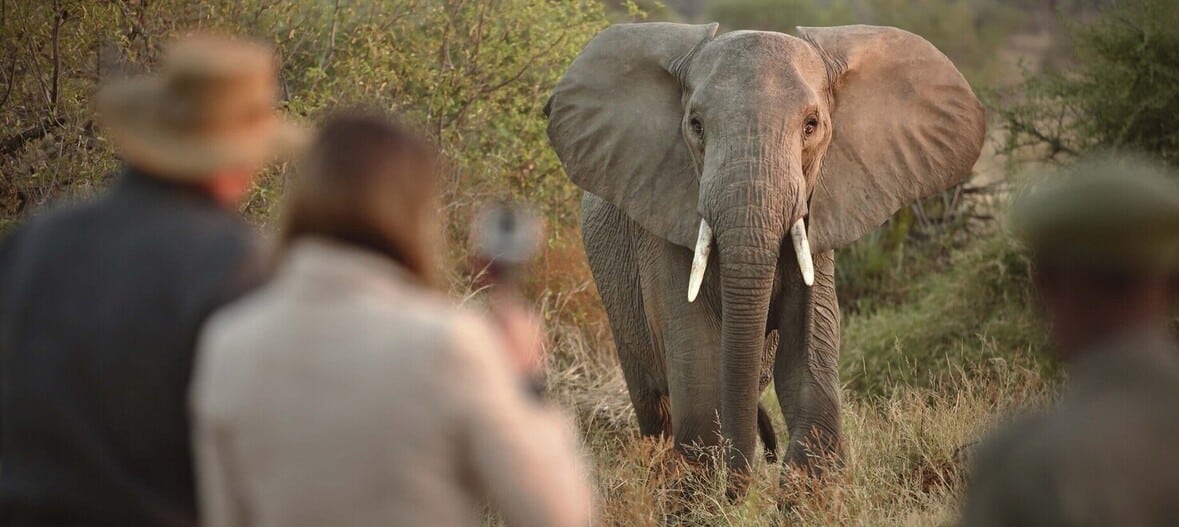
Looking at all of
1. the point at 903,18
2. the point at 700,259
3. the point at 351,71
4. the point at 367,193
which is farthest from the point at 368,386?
the point at 903,18

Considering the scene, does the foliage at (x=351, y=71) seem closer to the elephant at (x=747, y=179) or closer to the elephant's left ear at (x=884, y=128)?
the elephant at (x=747, y=179)

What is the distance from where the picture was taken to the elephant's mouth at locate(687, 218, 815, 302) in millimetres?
6191

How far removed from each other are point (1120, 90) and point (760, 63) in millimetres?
4622

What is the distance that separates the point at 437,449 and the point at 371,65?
659 centimetres

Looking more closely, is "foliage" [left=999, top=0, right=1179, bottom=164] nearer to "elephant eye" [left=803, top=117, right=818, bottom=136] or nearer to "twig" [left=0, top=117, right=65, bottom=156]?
"elephant eye" [left=803, top=117, right=818, bottom=136]

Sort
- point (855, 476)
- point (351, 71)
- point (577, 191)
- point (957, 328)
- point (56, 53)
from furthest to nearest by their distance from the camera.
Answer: point (577, 191) < point (957, 328) < point (351, 71) < point (56, 53) < point (855, 476)

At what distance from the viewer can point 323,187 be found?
244 centimetres

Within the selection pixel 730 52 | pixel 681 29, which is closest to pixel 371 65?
pixel 681 29

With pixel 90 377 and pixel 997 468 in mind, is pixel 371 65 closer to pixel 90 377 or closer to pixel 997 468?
pixel 90 377

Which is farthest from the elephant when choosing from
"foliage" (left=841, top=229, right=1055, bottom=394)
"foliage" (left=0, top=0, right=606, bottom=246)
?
"foliage" (left=841, top=229, right=1055, bottom=394)

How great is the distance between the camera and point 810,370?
6445 mm

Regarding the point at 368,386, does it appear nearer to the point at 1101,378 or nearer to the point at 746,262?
the point at 1101,378

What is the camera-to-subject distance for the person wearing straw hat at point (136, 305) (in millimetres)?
2809

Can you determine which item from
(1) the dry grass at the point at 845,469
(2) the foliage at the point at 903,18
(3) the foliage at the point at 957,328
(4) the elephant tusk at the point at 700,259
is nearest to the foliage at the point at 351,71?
(1) the dry grass at the point at 845,469
